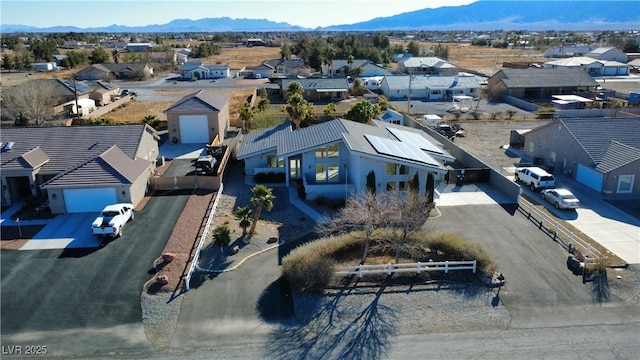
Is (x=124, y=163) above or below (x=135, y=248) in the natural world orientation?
above

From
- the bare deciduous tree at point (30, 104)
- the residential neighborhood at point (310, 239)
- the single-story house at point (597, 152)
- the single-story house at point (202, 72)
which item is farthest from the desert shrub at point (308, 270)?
the single-story house at point (202, 72)

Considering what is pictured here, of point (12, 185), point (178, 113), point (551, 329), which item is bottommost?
point (551, 329)

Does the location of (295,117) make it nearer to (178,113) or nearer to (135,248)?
(178,113)

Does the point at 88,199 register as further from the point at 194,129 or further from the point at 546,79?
the point at 546,79

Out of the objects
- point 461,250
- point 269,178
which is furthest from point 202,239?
point 461,250

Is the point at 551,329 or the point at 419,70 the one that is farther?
the point at 419,70

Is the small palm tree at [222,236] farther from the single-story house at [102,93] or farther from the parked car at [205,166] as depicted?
the single-story house at [102,93]

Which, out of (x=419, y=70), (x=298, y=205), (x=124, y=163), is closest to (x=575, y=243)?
(x=298, y=205)

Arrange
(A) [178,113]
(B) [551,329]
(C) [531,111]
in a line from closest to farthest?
(B) [551,329], (A) [178,113], (C) [531,111]
